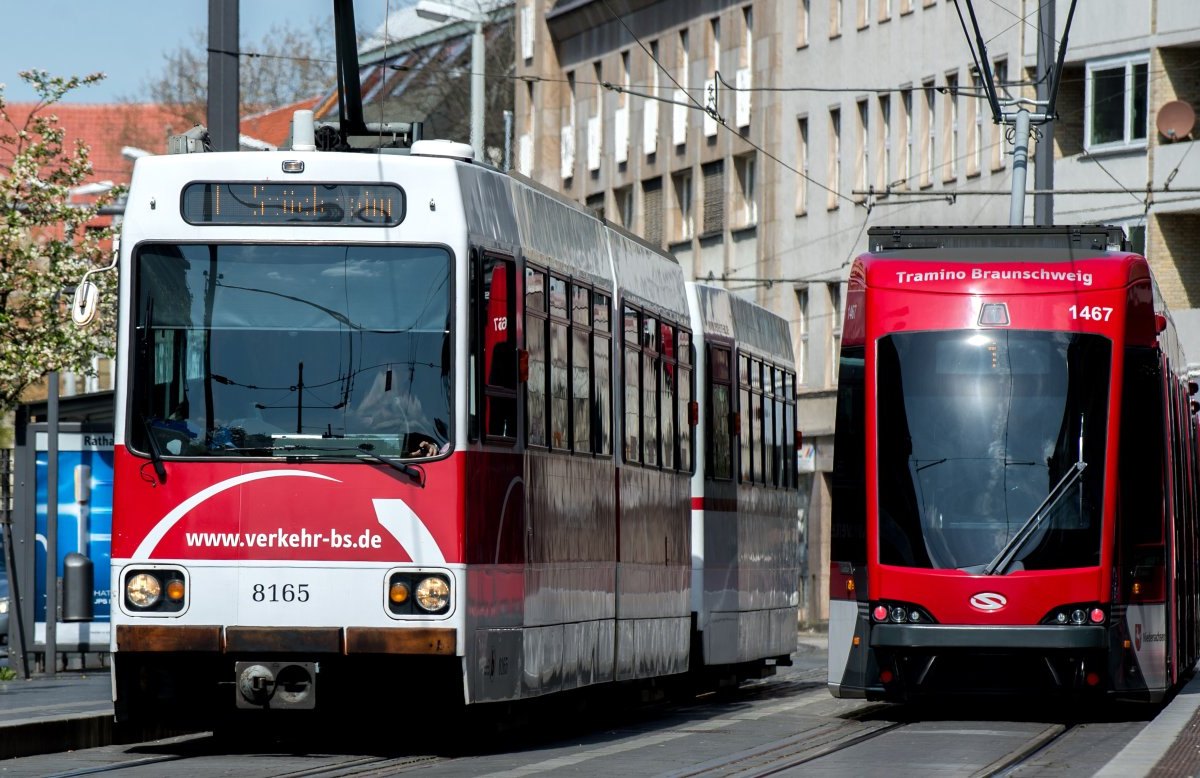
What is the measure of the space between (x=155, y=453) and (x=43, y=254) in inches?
795

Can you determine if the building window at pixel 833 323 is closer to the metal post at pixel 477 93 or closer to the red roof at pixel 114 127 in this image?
the metal post at pixel 477 93

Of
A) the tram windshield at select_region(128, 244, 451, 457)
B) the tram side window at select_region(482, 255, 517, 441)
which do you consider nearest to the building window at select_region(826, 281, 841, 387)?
the tram side window at select_region(482, 255, 517, 441)

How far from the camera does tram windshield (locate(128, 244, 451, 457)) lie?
14.2 m

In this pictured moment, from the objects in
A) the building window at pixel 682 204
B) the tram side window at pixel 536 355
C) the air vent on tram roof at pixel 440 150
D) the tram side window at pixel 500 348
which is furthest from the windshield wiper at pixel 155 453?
the building window at pixel 682 204

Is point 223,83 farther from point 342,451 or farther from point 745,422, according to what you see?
point 745,422

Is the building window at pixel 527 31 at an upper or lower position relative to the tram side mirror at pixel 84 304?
upper

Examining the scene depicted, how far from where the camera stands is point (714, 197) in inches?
2256

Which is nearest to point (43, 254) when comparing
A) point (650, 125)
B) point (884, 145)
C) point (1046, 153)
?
point (1046, 153)

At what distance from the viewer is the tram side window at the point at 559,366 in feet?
52.7

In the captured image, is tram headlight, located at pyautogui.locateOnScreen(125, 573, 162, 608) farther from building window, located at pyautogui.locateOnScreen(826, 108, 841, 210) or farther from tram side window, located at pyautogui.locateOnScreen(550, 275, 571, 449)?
building window, located at pyautogui.locateOnScreen(826, 108, 841, 210)

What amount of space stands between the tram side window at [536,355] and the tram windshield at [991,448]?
361 cm

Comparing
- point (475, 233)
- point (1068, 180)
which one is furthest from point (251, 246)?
point (1068, 180)

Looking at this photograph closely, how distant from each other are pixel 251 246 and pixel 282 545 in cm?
156

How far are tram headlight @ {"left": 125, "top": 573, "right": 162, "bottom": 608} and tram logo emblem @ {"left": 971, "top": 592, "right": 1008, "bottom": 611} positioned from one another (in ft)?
20.2
